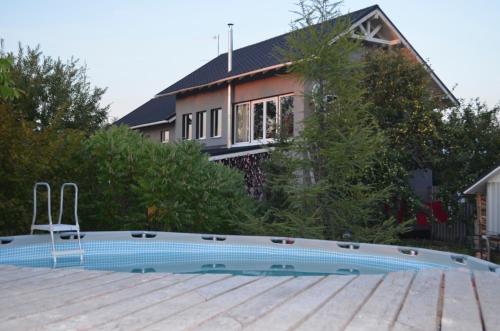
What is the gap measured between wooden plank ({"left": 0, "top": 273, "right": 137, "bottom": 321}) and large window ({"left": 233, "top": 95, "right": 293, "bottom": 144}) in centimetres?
1184

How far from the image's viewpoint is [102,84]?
22328mm

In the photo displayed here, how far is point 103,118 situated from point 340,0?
1338 cm

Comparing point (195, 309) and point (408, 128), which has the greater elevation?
point (408, 128)

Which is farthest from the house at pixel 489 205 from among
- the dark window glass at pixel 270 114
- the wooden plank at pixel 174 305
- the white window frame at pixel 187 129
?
the white window frame at pixel 187 129

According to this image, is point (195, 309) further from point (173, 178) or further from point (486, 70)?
point (486, 70)

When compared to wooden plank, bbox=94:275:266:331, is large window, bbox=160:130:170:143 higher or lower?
higher

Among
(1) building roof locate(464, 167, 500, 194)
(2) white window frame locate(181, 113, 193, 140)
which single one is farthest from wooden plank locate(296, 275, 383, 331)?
(2) white window frame locate(181, 113, 193, 140)

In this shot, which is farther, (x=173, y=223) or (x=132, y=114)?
(x=132, y=114)

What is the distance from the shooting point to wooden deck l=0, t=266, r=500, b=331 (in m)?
3.50

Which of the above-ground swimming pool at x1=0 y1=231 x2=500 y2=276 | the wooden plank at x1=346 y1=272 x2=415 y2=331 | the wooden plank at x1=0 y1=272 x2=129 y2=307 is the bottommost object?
the above-ground swimming pool at x1=0 y1=231 x2=500 y2=276

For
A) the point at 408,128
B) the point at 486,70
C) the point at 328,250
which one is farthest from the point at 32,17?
the point at 486,70

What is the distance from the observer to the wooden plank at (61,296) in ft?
12.4

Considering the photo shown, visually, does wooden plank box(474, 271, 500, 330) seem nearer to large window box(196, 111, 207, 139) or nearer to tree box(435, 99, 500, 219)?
tree box(435, 99, 500, 219)

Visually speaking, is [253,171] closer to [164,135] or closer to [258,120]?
[258,120]
